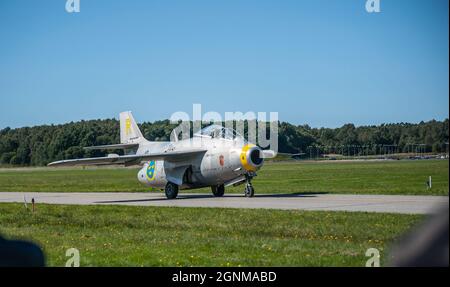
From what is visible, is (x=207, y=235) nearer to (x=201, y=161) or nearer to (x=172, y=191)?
(x=201, y=161)

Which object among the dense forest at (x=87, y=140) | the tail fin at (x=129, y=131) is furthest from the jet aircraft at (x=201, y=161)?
the dense forest at (x=87, y=140)

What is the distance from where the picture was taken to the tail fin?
33781mm


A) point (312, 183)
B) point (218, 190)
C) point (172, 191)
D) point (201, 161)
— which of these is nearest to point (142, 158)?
point (172, 191)

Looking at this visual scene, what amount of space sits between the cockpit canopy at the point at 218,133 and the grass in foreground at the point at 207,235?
7.22m

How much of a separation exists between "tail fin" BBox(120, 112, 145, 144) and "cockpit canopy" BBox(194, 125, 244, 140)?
240 inches

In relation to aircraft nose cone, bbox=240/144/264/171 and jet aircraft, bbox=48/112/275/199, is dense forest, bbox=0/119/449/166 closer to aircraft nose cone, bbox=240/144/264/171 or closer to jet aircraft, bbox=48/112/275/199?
jet aircraft, bbox=48/112/275/199

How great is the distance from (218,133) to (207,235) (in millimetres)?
14114

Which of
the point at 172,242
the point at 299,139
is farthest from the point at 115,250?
the point at 299,139

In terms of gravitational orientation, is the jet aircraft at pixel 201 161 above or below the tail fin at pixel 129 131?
below

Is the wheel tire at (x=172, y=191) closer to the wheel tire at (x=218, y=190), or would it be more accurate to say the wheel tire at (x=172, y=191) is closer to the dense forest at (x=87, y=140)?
the wheel tire at (x=218, y=190)

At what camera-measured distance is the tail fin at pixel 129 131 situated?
111 feet
